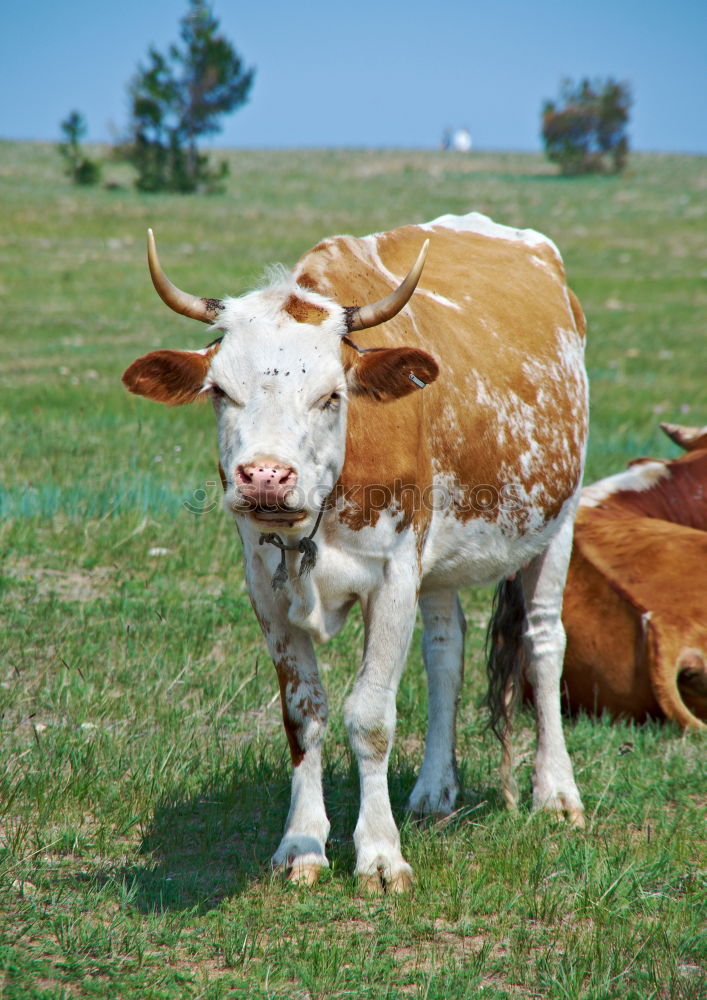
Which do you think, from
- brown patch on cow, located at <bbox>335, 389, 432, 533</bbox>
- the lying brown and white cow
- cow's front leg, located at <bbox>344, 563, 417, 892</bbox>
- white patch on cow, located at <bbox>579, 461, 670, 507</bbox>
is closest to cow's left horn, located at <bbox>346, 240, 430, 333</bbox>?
brown patch on cow, located at <bbox>335, 389, 432, 533</bbox>

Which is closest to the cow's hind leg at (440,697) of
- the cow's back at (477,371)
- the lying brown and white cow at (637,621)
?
the cow's back at (477,371)

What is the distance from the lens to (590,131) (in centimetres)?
7088

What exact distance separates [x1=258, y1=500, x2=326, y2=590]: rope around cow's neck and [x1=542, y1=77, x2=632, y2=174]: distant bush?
230 feet

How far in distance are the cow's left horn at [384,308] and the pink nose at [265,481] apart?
687mm

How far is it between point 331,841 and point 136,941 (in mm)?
1047

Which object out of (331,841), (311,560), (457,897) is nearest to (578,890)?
(457,897)

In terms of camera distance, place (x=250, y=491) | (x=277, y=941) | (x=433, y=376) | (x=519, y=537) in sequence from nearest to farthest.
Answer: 1. (x=250, y=491)
2. (x=277, y=941)
3. (x=433, y=376)
4. (x=519, y=537)

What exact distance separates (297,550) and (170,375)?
2.41 feet

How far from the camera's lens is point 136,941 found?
3.35m

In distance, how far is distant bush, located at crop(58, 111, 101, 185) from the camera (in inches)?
1973

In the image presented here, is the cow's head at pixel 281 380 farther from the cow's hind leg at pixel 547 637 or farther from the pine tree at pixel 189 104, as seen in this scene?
the pine tree at pixel 189 104

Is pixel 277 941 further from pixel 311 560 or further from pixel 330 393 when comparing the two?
pixel 330 393

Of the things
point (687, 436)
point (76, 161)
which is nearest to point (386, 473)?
point (687, 436)

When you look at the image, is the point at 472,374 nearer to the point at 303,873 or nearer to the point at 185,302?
the point at 185,302
